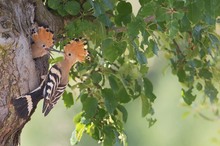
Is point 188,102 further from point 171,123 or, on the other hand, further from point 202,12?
point 171,123

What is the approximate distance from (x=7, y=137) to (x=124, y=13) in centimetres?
47

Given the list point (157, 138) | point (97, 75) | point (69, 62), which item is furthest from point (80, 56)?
point (157, 138)

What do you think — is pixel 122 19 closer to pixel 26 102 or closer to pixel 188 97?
pixel 26 102

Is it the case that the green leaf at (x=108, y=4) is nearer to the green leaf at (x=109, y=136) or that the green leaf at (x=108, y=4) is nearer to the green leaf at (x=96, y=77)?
the green leaf at (x=96, y=77)

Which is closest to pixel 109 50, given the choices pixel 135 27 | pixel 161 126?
pixel 135 27

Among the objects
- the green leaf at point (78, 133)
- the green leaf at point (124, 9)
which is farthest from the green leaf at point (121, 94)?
the green leaf at point (124, 9)

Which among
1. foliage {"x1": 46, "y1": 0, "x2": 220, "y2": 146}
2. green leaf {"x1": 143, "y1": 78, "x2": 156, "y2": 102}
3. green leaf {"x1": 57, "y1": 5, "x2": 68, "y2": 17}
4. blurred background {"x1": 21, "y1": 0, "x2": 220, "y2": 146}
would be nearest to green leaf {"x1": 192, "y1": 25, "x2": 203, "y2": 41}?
foliage {"x1": 46, "y1": 0, "x2": 220, "y2": 146}

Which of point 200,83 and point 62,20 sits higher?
point 62,20

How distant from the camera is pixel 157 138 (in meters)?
4.70

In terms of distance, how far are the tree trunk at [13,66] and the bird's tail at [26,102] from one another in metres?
0.01

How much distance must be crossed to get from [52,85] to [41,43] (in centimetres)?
14

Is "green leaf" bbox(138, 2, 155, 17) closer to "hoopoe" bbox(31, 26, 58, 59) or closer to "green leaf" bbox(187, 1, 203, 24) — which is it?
"green leaf" bbox(187, 1, 203, 24)

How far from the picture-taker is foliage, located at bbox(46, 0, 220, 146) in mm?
1915

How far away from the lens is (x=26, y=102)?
6.03ft
